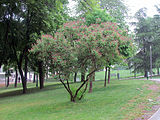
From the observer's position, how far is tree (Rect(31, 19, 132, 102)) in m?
9.87

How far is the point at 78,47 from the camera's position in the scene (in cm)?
1024

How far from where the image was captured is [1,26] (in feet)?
72.1

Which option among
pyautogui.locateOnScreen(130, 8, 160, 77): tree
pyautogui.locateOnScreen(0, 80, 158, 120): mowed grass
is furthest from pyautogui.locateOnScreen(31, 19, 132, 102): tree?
pyautogui.locateOnScreen(130, 8, 160, 77): tree

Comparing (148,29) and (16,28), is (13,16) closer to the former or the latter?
(16,28)

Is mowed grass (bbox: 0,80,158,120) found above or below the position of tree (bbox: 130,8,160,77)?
below

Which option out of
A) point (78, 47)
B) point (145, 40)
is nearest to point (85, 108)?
point (78, 47)

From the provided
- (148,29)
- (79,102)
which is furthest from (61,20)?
(148,29)

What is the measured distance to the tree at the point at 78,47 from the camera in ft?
32.4

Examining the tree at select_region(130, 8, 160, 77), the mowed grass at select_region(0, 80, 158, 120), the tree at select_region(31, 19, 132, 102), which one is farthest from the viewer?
the tree at select_region(130, 8, 160, 77)

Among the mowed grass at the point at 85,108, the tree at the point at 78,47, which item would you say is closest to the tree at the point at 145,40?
the mowed grass at the point at 85,108

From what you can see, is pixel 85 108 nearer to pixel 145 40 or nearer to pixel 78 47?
pixel 78 47

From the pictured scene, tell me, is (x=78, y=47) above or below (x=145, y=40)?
below

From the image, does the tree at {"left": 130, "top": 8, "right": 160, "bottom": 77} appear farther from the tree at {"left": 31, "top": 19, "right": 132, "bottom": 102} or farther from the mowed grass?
the tree at {"left": 31, "top": 19, "right": 132, "bottom": 102}

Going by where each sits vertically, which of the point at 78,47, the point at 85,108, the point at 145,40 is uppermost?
the point at 145,40
